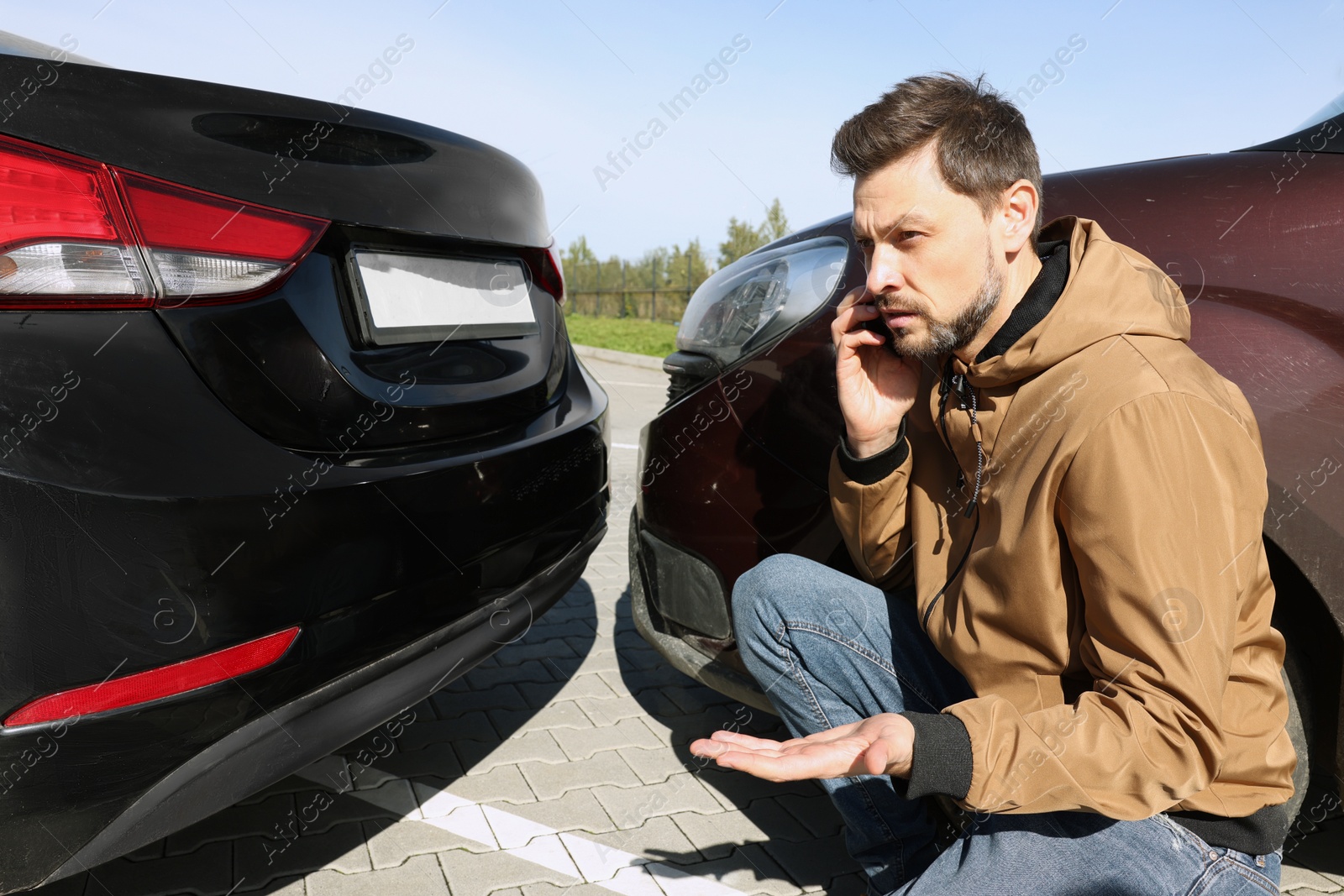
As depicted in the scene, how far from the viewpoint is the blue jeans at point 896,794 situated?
141 cm

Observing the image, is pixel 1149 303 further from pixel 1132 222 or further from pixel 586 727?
pixel 586 727

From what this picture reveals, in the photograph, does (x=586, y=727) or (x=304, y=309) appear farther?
(x=586, y=727)

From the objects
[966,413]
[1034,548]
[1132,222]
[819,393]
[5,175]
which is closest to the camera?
[5,175]

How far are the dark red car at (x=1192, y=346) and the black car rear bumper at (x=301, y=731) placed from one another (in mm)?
466

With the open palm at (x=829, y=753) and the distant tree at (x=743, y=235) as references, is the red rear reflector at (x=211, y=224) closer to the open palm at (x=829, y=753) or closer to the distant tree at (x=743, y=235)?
the open palm at (x=829, y=753)

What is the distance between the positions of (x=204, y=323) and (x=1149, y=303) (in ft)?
4.55

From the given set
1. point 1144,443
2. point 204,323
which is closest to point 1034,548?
point 1144,443

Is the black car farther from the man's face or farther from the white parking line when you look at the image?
the man's face

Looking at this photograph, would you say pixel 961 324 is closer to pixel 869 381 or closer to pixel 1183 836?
pixel 869 381

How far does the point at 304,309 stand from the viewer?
62.6 inches

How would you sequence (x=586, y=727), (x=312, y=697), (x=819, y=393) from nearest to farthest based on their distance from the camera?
(x=312, y=697)
(x=819, y=393)
(x=586, y=727)

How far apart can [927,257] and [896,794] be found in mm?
954

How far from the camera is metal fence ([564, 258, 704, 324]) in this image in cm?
2575

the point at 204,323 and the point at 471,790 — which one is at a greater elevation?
the point at 204,323
